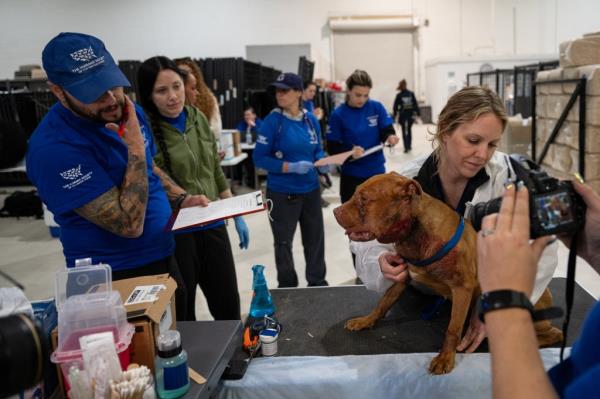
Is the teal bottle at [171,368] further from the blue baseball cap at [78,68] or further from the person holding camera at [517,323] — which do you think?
the blue baseball cap at [78,68]

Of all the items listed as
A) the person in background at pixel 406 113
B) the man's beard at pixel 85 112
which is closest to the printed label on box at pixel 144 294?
the man's beard at pixel 85 112

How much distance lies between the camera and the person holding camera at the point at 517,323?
67cm

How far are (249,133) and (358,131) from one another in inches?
143

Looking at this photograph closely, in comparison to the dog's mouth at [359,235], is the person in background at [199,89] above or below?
above

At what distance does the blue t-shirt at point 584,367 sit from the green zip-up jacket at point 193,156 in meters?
1.79

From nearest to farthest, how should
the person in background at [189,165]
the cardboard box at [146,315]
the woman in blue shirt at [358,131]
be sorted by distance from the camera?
the cardboard box at [146,315] → the person in background at [189,165] → the woman in blue shirt at [358,131]

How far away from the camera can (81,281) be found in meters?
1.28

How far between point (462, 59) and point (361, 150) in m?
12.1

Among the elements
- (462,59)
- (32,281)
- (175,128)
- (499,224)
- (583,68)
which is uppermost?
(462,59)

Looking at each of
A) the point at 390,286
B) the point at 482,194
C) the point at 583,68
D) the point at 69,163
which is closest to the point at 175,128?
the point at 69,163

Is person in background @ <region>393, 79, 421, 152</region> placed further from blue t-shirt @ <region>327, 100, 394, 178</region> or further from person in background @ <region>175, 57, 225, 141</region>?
person in background @ <region>175, 57, 225, 141</region>

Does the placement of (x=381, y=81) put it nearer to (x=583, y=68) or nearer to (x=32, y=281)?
(x=583, y=68)

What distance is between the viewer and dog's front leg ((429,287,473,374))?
53.0 inches

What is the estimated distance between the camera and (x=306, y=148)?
339 cm
